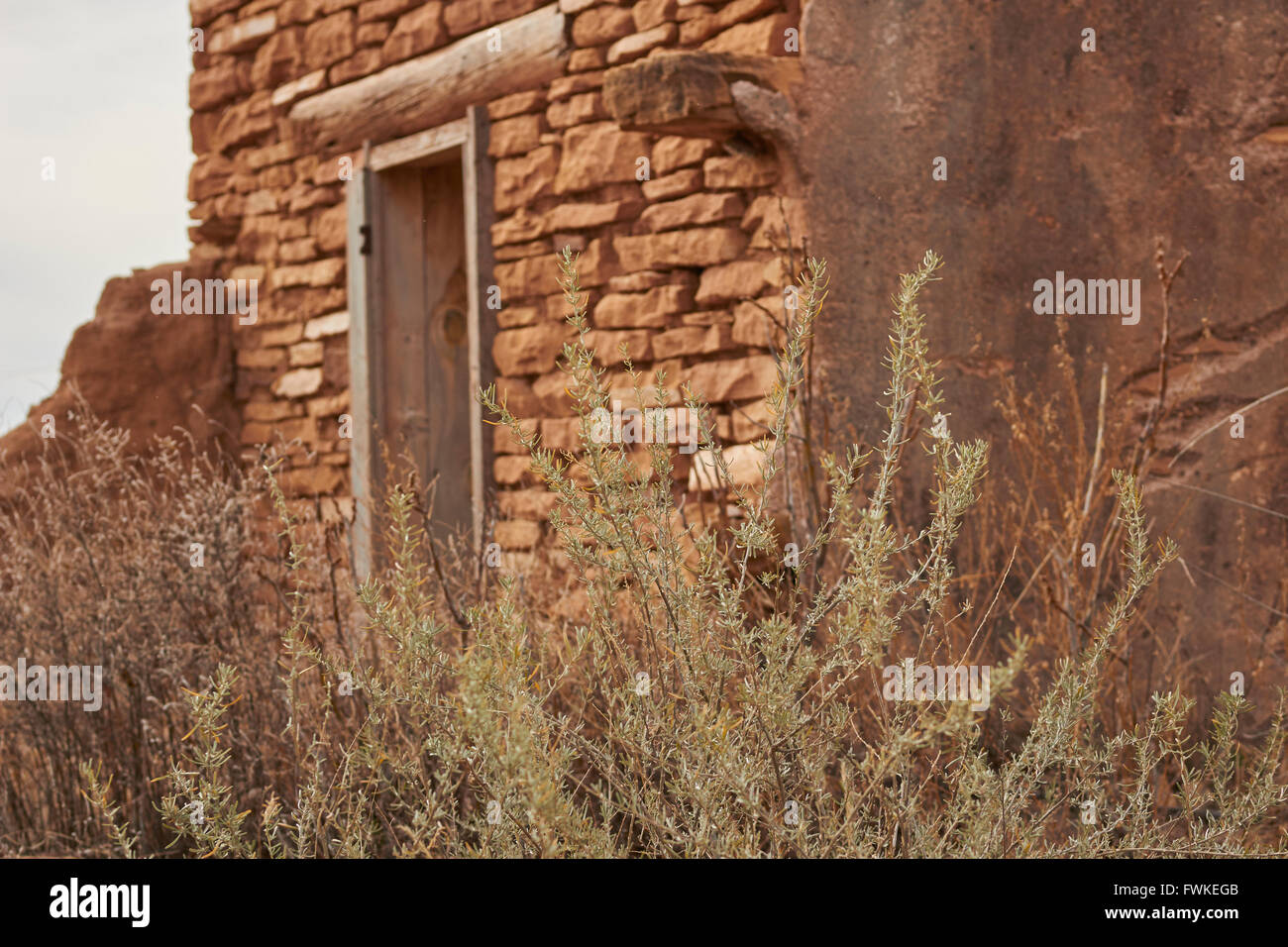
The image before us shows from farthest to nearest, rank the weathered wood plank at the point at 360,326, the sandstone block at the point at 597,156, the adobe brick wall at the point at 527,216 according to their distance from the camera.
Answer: the weathered wood plank at the point at 360,326
the sandstone block at the point at 597,156
the adobe brick wall at the point at 527,216

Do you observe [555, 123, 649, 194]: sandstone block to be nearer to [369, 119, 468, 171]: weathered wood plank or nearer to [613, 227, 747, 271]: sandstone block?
[613, 227, 747, 271]: sandstone block

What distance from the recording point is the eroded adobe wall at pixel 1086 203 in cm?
337

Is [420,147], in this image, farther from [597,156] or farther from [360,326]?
[597,156]

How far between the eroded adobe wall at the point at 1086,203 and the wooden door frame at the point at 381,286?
160 cm

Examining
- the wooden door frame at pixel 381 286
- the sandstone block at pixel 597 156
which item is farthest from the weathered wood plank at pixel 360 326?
the sandstone block at pixel 597 156

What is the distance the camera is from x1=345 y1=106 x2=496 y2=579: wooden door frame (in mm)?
4590

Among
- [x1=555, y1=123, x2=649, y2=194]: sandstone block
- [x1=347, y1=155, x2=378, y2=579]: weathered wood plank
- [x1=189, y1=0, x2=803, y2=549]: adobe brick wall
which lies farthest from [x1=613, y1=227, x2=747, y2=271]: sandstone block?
[x1=347, y1=155, x2=378, y2=579]: weathered wood plank

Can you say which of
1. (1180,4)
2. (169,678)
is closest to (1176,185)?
(1180,4)

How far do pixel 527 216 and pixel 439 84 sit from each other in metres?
0.79

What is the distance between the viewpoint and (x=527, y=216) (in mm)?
4449

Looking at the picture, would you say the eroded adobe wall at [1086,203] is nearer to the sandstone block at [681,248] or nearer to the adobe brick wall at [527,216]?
the adobe brick wall at [527,216]

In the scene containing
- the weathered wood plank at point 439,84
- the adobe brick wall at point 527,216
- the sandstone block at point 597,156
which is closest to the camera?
the adobe brick wall at point 527,216

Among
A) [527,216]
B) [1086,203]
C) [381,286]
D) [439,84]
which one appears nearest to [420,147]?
[439,84]

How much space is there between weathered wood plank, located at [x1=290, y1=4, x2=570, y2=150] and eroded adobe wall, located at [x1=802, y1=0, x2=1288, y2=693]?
1.30 metres
